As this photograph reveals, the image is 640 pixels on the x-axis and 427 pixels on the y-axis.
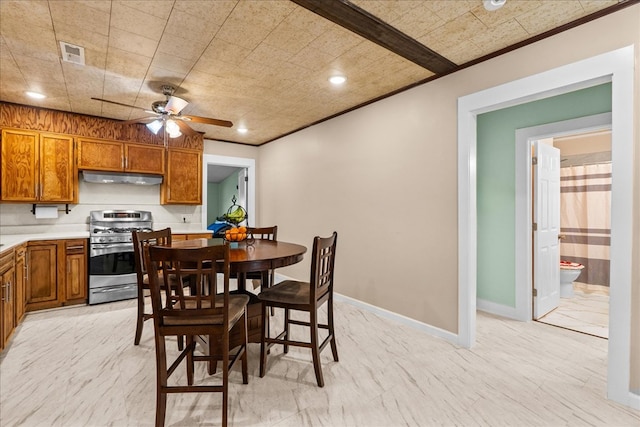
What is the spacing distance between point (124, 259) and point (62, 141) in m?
1.72

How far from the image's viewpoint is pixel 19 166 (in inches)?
147

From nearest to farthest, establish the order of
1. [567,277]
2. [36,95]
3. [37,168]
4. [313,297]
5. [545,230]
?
[313,297]
[36,95]
[545,230]
[37,168]
[567,277]

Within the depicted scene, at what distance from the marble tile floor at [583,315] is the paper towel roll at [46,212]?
6.14 m

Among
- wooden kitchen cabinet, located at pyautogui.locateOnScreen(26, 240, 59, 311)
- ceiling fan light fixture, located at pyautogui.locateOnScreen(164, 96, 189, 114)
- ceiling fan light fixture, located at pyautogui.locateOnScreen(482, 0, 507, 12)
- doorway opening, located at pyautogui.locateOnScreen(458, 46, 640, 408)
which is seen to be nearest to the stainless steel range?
wooden kitchen cabinet, located at pyautogui.locateOnScreen(26, 240, 59, 311)

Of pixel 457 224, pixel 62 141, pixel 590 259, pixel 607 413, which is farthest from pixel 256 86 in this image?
pixel 590 259

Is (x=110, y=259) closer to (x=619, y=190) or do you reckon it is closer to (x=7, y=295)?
(x=7, y=295)

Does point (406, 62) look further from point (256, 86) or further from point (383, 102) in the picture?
point (256, 86)

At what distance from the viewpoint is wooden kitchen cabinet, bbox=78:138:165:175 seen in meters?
4.17

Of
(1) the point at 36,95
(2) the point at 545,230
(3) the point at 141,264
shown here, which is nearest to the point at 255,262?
(3) the point at 141,264

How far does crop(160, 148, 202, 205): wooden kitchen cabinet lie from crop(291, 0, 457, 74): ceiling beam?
3.61 m

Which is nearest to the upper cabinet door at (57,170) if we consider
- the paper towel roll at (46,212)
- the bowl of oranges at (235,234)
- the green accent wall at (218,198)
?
the paper towel roll at (46,212)

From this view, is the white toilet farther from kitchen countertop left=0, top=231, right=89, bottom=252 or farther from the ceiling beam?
kitchen countertop left=0, top=231, right=89, bottom=252

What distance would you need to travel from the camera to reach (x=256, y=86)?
3.24 m

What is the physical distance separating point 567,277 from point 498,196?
1668 mm
